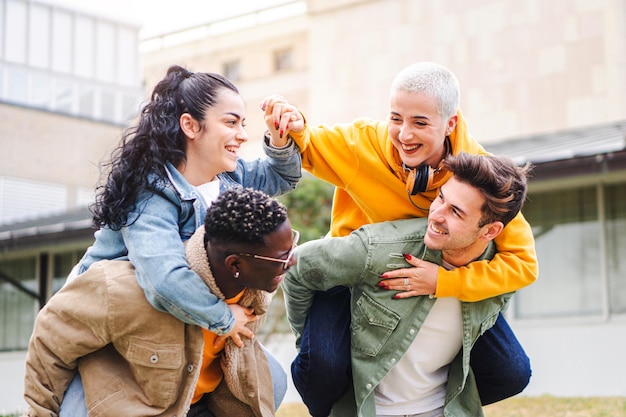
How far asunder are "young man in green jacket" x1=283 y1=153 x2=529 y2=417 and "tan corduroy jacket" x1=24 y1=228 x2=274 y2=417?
0.47 m

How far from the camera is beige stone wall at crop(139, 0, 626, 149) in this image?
29484 mm

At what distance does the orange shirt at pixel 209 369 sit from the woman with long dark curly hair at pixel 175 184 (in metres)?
0.15

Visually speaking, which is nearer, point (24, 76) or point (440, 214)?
point (440, 214)

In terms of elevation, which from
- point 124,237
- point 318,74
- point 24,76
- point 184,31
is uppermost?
point 184,31

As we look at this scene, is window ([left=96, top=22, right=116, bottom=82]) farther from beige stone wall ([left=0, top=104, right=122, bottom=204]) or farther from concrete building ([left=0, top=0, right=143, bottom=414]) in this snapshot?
beige stone wall ([left=0, top=104, right=122, bottom=204])

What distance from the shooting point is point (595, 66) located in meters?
29.4

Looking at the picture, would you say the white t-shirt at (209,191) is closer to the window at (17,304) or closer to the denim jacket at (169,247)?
the denim jacket at (169,247)

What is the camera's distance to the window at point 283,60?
4312 centimetres

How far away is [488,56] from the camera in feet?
104

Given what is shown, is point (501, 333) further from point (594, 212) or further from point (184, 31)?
point (184, 31)

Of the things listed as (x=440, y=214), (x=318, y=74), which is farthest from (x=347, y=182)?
(x=318, y=74)

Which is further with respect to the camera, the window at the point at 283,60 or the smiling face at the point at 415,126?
the window at the point at 283,60

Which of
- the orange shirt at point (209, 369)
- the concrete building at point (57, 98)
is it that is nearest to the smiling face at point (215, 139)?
the orange shirt at point (209, 369)

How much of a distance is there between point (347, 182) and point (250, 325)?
Result: 799 mm
